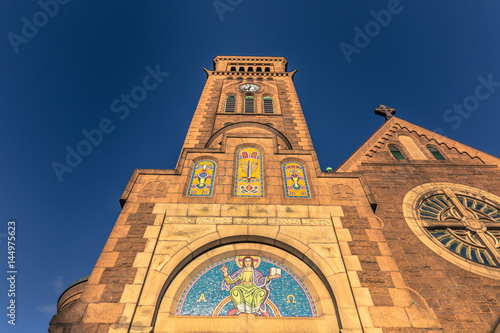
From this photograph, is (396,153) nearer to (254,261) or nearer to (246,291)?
(254,261)

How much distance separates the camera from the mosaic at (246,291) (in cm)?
697

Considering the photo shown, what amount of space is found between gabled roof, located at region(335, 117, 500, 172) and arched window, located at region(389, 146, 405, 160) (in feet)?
1.73

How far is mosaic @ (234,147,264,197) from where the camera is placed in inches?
384

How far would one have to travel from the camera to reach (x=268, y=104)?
2117 centimetres

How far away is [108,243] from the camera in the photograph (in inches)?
317

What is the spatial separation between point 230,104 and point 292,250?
14501 mm

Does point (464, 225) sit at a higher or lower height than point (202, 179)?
lower

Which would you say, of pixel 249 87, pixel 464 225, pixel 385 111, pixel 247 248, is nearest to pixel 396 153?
pixel 464 225

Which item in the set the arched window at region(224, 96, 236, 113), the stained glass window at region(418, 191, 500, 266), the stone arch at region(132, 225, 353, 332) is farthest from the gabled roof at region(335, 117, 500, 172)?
the arched window at region(224, 96, 236, 113)

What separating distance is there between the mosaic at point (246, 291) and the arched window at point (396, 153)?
9.21m

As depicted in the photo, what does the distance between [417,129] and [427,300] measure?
10680 mm

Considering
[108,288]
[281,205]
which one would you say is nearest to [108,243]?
[108,288]

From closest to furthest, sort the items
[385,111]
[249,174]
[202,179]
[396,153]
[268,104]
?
[202,179] → [249,174] → [396,153] → [385,111] → [268,104]

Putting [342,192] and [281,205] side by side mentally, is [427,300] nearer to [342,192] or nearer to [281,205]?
[342,192]
